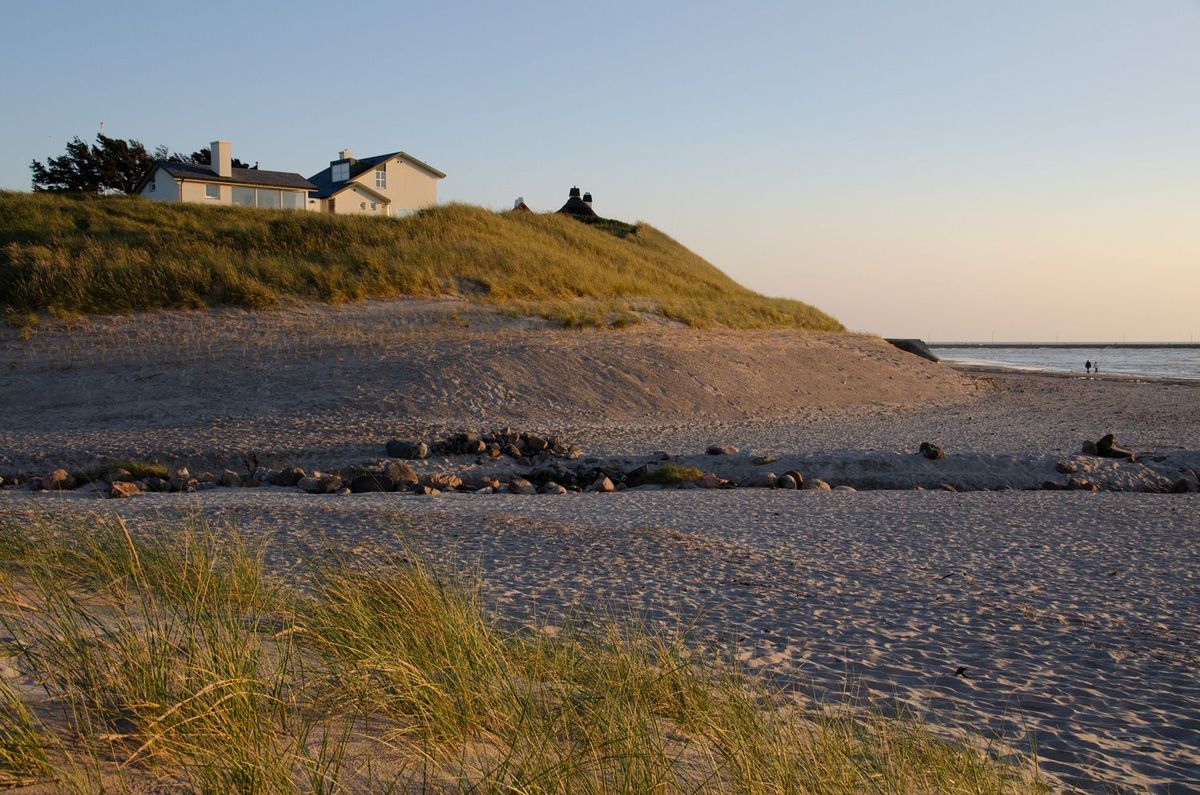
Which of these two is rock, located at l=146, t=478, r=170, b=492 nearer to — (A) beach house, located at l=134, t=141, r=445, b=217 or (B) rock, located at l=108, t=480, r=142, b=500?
(B) rock, located at l=108, t=480, r=142, b=500

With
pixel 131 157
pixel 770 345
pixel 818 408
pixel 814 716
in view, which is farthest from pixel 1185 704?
pixel 131 157

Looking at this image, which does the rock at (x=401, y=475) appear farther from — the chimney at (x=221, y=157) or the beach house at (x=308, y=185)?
the chimney at (x=221, y=157)

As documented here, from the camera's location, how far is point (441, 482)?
42.4ft

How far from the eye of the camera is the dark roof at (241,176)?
4406cm

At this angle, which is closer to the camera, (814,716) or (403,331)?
(814,716)

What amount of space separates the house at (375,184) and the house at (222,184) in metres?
1.86

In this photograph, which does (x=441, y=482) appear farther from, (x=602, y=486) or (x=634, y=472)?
(x=634, y=472)

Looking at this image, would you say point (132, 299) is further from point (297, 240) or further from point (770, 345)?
point (770, 345)

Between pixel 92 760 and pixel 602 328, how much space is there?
22375mm

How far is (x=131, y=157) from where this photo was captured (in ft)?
180

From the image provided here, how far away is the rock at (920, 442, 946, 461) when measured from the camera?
1459 centimetres

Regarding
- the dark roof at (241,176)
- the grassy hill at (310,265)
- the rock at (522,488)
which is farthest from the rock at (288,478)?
the dark roof at (241,176)

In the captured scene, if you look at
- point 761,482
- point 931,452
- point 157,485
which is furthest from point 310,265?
point 931,452

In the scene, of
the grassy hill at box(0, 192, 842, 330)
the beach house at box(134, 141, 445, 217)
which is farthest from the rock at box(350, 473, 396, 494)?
the beach house at box(134, 141, 445, 217)
